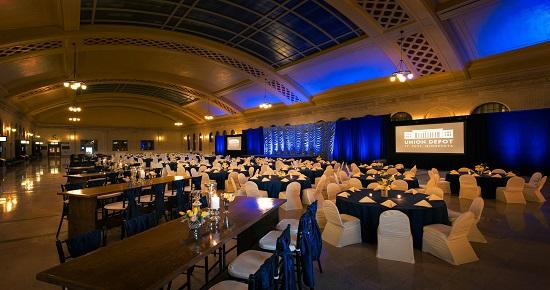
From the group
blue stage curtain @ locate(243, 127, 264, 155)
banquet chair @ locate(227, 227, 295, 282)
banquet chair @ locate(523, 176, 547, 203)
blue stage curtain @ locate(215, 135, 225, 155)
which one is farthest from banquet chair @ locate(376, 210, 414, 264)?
blue stage curtain @ locate(215, 135, 225, 155)

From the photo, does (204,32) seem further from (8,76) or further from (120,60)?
(8,76)

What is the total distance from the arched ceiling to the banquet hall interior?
9 centimetres

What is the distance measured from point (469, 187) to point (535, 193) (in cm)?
156

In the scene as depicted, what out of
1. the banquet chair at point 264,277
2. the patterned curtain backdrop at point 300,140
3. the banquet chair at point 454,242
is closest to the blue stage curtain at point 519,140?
the patterned curtain backdrop at point 300,140

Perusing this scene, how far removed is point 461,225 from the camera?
3928mm

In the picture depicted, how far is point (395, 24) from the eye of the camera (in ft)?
34.0

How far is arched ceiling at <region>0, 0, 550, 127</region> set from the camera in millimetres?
9553

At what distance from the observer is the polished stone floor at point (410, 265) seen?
11.4 feet

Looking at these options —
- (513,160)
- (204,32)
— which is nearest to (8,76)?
(204,32)

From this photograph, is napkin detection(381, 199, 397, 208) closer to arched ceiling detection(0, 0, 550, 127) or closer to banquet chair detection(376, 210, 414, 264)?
banquet chair detection(376, 210, 414, 264)

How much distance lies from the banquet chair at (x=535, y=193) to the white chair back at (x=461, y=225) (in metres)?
5.84

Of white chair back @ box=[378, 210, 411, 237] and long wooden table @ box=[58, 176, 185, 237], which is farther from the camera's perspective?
long wooden table @ box=[58, 176, 185, 237]

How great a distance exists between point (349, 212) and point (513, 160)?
9.26 metres

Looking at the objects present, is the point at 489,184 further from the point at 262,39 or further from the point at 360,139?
the point at 262,39
